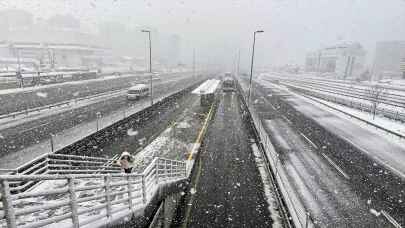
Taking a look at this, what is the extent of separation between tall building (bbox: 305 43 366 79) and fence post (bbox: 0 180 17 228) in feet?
374

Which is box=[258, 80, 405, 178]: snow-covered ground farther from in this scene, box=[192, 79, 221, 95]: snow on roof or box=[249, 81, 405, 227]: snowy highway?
box=[192, 79, 221, 95]: snow on roof

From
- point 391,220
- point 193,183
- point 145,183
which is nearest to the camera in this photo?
point 145,183

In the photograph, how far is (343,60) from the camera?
11338 cm

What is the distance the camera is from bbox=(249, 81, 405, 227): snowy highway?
31.3 feet

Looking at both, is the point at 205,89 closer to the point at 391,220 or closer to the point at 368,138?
the point at 368,138

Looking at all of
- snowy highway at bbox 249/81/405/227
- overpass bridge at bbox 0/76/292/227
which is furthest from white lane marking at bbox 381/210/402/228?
overpass bridge at bbox 0/76/292/227

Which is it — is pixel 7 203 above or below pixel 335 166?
above

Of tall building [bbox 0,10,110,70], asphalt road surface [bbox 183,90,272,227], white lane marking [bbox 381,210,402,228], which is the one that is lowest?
asphalt road surface [bbox 183,90,272,227]

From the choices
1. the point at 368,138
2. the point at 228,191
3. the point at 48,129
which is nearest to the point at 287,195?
the point at 228,191

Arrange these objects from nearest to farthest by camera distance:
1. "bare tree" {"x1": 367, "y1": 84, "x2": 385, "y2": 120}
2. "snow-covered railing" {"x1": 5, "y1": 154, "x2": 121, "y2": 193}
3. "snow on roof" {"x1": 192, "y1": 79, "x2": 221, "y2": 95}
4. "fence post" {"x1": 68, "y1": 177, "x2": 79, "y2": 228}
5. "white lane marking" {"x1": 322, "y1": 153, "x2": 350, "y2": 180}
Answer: "fence post" {"x1": 68, "y1": 177, "x2": 79, "y2": 228}
"snow-covered railing" {"x1": 5, "y1": 154, "x2": 121, "y2": 193}
"white lane marking" {"x1": 322, "y1": 153, "x2": 350, "y2": 180}
"bare tree" {"x1": 367, "y1": 84, "x2": 385, "y2": 120}
"snow on roof" {"x1": 192, "y1": 79, "x2": 221, "y2": 95}

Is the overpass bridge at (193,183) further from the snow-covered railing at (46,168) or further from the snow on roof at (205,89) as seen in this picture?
the snow on roof at (205,89)

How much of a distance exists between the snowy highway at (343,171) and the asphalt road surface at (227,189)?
79.5 inches

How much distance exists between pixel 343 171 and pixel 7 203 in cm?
1463

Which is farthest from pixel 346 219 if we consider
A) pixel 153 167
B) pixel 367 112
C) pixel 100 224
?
pixel 367 112
